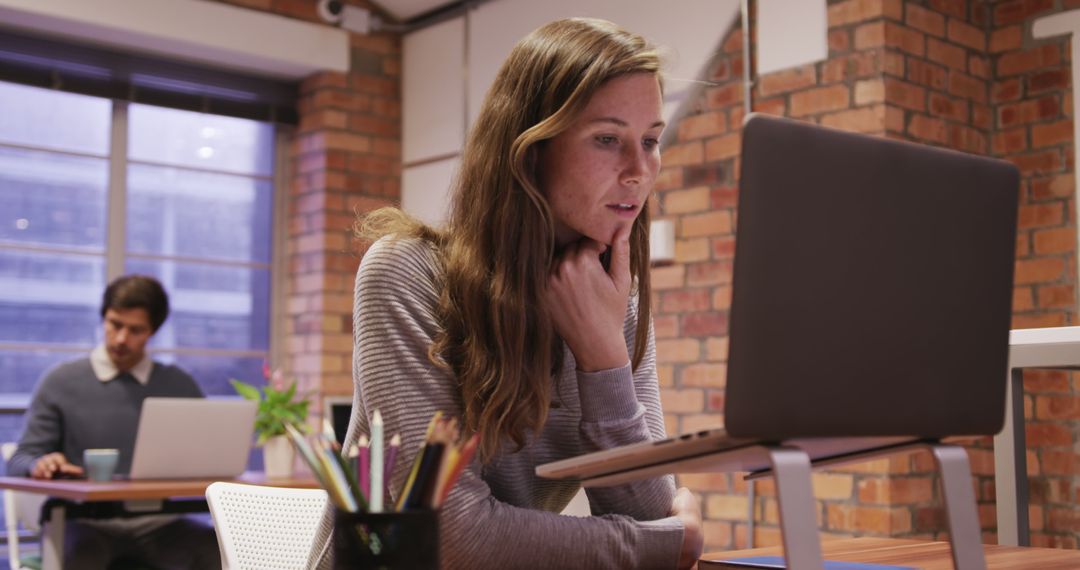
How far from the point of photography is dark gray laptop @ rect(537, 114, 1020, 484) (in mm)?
783

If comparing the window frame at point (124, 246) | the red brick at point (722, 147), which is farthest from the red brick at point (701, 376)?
the window frame at point (124, 246)

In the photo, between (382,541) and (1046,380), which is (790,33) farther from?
(382,541)

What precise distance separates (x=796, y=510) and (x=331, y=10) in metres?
4.62

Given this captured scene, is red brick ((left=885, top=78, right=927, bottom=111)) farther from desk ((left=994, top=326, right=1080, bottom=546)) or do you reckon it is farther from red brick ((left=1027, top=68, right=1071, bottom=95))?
desk ((left=994, top=326, right=1080, bottom=546))

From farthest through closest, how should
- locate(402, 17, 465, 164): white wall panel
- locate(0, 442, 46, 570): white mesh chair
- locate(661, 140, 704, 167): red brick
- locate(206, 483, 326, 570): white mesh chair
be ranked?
locate(402, 17, 465, 164): white wall panel, locate(661, 140, 704, 167): red brick, locate(0, 442, 46, 570): white mesh chair, locate(206, 483, 326, 570): white mesh chair

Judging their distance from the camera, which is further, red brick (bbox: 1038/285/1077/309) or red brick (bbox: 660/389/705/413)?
red brick (bbox: 660/389/705/413)

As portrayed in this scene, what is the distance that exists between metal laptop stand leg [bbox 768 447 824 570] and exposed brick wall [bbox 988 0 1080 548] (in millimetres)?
2811

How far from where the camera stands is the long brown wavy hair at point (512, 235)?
3.91ft

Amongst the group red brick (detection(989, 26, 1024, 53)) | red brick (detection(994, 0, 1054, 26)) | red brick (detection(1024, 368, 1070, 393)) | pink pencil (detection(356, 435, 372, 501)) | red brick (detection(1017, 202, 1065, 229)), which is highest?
red brick (detection(994, 0, 1054, 26))

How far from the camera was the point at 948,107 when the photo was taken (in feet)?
11.7

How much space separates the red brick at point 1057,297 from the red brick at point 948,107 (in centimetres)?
60

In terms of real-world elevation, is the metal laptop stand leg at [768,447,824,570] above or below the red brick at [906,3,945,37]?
below

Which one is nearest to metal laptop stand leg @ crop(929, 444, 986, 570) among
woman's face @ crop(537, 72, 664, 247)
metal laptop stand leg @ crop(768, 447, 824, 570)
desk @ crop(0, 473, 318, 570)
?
metal laptop stand leg @ crop(768, 447, 824, 570)

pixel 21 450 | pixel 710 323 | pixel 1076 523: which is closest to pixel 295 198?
pixel 21 450
